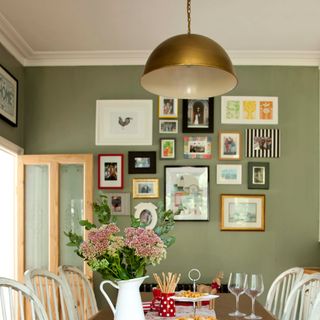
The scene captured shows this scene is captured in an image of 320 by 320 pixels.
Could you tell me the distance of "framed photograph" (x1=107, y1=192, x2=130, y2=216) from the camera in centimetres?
504

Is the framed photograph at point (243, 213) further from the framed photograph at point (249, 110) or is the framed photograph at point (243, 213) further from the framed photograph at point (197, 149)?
the framed photograph at point (249, 110)

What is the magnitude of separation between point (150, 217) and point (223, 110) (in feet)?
3.93

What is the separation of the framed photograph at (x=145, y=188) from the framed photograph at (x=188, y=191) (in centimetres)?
9

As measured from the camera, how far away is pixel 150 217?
5.06m

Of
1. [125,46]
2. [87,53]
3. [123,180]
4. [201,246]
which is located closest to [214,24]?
[125,46]

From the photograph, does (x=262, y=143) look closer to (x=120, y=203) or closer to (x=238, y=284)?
(x=120, y=203)

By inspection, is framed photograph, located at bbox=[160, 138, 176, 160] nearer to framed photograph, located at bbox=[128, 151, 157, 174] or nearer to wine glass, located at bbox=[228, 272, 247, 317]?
framed photograph, located at bbox=[128, 151, 157, 174]

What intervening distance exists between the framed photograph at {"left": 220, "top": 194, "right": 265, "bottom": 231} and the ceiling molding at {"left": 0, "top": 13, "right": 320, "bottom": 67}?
4.15 feet

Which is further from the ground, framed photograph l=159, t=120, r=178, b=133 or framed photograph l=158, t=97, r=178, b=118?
framed photograph l=158, t=97, r=178, b=118

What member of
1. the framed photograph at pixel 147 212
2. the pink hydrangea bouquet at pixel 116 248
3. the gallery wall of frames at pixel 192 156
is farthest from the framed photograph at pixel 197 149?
the pink hydrangea bouquet at pixel 116 248

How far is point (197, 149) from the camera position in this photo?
5.06m

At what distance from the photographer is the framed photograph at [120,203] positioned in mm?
5043

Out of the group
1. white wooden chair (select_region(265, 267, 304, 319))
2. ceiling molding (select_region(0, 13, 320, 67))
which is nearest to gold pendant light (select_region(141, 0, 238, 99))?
white wooden chair (select_region(265, 267, 304, 319))

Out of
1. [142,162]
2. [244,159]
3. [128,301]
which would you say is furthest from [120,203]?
[128,301]
